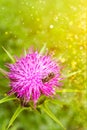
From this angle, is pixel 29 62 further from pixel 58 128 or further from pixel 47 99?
pixel 58 128

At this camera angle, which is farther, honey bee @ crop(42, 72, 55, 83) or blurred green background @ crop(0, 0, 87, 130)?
blurred green background @ crop(0, 0, 87, 130)

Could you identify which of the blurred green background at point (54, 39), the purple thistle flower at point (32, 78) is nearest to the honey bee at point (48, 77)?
the purple thistle flower at point (32, 78)

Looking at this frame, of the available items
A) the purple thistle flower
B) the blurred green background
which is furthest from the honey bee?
the blurred green background

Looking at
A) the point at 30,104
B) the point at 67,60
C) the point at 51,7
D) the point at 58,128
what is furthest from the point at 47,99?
the point at 51,7

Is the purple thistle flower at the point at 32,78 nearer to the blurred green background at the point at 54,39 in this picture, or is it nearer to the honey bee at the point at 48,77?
the honey bee at the point at 48,77

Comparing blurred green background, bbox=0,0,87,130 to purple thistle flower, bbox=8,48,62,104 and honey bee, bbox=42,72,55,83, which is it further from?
honey bee, bbox=42,72,55,83

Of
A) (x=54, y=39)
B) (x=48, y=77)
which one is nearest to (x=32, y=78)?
(x=48, y=77)
